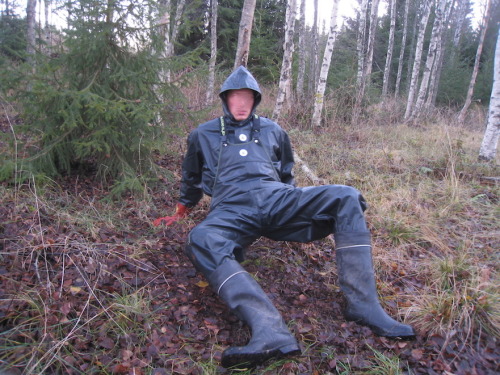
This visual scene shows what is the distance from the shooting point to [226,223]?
2557 mm

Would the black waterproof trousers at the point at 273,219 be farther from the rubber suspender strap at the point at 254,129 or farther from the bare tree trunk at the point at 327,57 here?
the bare tree trunk at the point at 327,57

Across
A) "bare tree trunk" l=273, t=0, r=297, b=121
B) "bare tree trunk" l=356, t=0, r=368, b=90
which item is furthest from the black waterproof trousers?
"bare tree trunk" l=356, t=0, r=368, b=90

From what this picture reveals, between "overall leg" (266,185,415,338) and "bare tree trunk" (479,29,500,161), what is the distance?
17.4ft

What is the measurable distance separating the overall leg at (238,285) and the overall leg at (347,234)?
348 mm

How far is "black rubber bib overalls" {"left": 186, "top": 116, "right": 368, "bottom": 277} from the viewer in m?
2.42

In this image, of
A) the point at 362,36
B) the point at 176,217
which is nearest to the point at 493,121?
the point at 176,217

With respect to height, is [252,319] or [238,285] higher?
[238,285]

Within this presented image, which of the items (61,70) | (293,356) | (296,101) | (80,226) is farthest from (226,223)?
(296,101)

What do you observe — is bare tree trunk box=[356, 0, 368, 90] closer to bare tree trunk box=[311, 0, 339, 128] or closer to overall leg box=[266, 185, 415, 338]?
bare tree trunk box=[311, 0, 339, 128]

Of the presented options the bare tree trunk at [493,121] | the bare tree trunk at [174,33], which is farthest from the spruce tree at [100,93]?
the bare tree trunk at [493,121]

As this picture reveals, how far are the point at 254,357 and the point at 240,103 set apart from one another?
2133mm

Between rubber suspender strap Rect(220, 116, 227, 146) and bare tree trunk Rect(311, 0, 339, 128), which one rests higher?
bare tree trunk Rect(311, 0, 339, 128)

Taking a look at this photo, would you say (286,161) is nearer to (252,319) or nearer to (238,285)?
(238,285)

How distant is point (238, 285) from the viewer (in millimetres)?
2166
